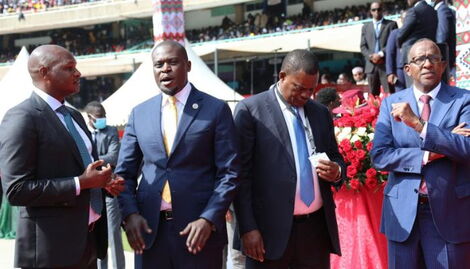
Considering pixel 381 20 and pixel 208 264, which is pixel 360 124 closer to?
pixel 208 264

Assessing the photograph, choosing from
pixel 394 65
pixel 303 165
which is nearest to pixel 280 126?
pixel 303 165

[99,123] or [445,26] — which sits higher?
[445,26]

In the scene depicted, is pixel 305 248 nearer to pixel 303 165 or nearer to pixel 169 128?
pixel 303 165

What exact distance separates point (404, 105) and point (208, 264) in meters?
1.40

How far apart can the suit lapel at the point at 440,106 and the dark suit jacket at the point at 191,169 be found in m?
1.27

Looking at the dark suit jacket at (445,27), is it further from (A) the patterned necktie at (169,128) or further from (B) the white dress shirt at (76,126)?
(B) the white dress shirt at (76,126)

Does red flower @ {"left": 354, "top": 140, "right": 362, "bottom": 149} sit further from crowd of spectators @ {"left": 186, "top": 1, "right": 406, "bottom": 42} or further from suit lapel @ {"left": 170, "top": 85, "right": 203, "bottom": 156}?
crowd of spectators @ {"left": 186, "top": 1, "right": 406, "bottom": 42}

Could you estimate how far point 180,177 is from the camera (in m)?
3.47

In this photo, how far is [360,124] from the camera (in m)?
5.46

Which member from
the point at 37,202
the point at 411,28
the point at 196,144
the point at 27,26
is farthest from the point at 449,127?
the point at 27,26

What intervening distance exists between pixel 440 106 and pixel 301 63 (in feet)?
3.06

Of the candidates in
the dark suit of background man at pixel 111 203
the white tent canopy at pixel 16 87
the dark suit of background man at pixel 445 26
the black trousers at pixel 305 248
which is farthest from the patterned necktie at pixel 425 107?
the white tent canopy at pixel 16 87

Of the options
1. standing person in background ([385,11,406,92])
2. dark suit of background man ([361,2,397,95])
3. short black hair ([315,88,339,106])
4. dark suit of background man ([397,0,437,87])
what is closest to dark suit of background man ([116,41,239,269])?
short black hair ([315,88,339,106])

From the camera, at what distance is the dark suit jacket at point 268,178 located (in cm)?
367
